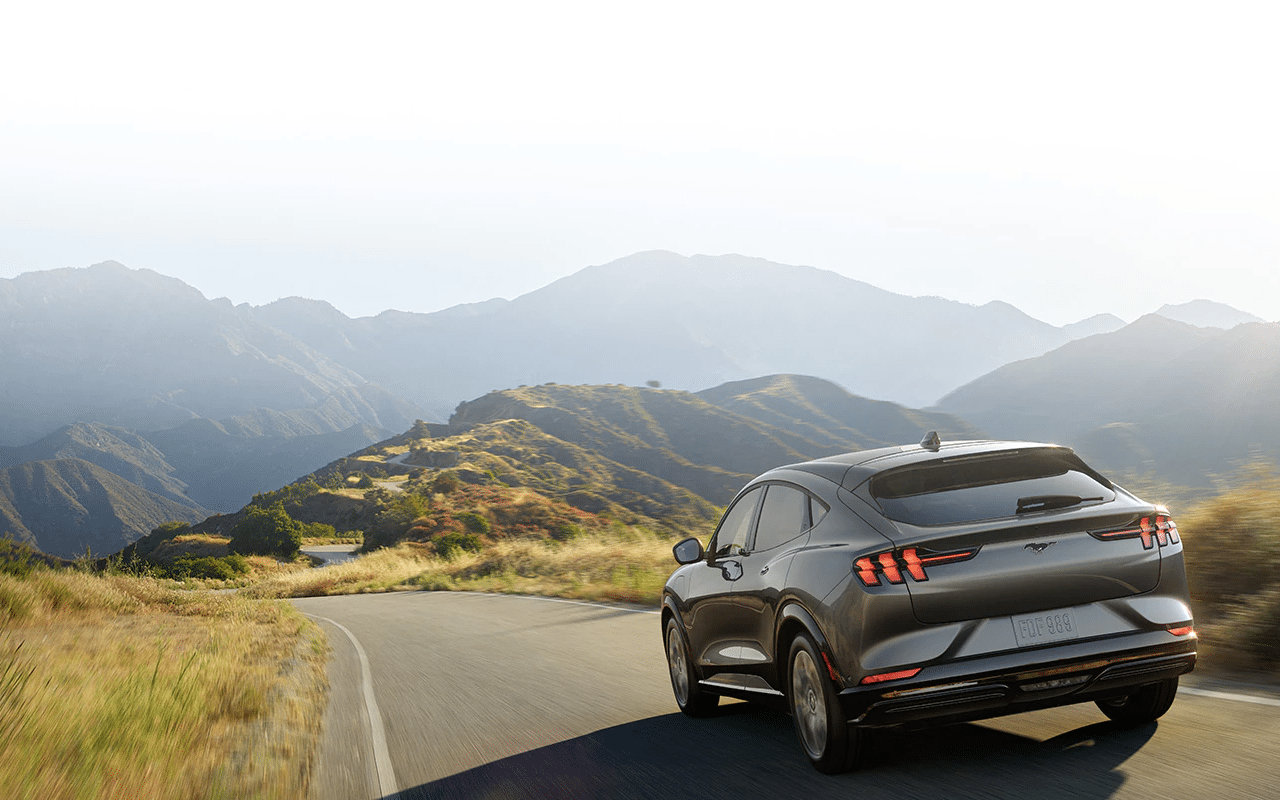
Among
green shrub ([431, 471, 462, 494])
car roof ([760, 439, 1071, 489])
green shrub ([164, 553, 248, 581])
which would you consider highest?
car roof ([760, 439, 1071, 489])

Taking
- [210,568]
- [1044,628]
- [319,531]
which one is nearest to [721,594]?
[1044,628]

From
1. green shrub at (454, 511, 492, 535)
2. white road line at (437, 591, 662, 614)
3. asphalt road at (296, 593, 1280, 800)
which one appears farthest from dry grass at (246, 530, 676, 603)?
green shrub at (454, 511, 492, 535)

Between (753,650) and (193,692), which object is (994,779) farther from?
(193,692)

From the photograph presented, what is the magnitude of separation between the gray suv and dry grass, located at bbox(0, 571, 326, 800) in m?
3.28

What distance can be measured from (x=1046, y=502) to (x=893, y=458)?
81 centimetres

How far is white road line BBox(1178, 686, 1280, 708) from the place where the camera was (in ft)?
19.0

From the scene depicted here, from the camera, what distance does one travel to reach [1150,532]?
4.77 meters

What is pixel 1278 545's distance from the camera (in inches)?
302

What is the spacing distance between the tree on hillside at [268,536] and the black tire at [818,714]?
63090 millimetres

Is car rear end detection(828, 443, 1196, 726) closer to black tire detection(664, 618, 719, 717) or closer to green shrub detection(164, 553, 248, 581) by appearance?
black tire detection(664, 618, 719, 717)

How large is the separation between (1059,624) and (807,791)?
143 cm

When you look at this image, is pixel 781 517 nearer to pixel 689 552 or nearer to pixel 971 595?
pixel 689 552

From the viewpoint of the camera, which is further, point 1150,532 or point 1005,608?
point 1150,532

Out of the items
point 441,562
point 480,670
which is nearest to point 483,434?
point 441,562
